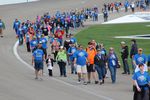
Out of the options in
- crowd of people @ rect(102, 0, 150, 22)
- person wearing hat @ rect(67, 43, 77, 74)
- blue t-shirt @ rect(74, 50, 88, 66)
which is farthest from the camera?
crowd of people @ rect(102, 0, 150, 22)

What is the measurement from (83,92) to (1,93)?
9.10 feet

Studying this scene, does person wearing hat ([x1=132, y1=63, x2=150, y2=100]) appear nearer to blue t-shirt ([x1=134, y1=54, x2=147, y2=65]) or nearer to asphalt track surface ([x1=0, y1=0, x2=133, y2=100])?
asphalt track surface ([x1=0, y1=0, x2=133, y2=100])

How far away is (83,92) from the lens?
779 inches

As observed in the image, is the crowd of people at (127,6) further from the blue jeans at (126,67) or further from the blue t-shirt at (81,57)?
the blue t-shirt at (81,57)

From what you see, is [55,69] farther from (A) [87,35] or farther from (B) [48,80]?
(A) [87,35]

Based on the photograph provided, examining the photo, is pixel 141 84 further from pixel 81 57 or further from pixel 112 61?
pixel 112 61

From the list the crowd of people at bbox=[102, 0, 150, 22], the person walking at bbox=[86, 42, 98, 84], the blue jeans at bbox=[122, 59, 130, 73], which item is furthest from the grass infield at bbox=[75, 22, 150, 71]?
the crowd of people at bbox=[102, 0, 150, 22]

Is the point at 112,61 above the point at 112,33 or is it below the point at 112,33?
above

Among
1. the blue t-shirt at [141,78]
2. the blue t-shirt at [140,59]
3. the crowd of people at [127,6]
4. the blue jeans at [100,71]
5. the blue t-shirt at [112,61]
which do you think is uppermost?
the blue t-shirt at [141,78]

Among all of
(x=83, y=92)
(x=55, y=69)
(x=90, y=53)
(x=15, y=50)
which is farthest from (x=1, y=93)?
(x=15, y=50)

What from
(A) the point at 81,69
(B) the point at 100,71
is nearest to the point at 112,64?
(B) the point at 100,71

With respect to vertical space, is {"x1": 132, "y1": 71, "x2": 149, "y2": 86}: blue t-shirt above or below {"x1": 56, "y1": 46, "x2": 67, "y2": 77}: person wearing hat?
above

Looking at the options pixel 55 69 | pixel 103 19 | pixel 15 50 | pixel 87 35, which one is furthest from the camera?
pixel 103 19

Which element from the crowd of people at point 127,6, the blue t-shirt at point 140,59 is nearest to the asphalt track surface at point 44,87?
the blue t-shirt at point 140,59
